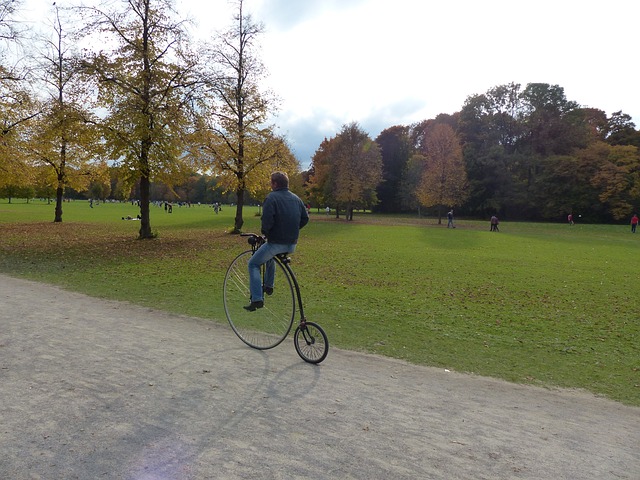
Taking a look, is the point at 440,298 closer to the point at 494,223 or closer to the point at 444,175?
the point at 494,223

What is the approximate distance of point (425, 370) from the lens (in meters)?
5.19

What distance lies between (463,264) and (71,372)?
14142 millimetres

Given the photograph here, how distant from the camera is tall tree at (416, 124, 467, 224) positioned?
47.6 metres

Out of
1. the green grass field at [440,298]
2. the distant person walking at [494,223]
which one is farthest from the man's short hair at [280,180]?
the distant person walking at [494,223]

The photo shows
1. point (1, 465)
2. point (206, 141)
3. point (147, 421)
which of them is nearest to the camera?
point (1, 465)

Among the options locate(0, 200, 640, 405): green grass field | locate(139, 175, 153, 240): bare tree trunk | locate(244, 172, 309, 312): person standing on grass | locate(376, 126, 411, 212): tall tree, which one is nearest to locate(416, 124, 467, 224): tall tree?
locate(376, 126, 411, 212): tall tree

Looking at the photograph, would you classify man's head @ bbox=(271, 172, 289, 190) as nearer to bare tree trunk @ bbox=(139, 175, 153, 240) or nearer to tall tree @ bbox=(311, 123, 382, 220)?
bare tree trunk @ bbox=(139, 175, 153, 240)

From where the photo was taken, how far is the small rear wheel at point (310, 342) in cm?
515

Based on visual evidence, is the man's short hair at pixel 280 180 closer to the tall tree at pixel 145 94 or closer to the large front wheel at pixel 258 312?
the large front wheel at pixel 258 312

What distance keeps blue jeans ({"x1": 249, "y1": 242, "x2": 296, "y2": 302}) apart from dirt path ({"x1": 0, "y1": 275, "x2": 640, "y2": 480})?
84 centimetres

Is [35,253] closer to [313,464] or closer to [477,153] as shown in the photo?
[313,464]

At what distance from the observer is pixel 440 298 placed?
988cm

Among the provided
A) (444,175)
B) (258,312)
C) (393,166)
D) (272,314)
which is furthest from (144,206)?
(393,166)

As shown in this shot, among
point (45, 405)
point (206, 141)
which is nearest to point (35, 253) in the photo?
point (206, 141)
